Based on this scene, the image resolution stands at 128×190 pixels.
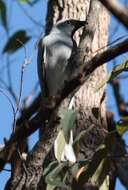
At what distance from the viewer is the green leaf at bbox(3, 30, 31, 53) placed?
155 centimetres

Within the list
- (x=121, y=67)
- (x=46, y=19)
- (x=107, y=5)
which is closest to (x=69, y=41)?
(x=46, y=19)

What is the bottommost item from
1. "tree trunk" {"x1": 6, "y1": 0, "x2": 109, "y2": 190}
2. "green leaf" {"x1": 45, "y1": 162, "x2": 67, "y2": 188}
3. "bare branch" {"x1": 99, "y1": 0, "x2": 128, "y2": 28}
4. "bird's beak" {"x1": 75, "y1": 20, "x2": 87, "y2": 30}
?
"bare branch" {"x1": 99, "y1": 0, "x2": 128, "y2": 28}

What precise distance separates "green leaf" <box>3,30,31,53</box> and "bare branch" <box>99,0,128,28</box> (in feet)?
3.75

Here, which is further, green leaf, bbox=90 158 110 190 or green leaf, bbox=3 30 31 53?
green leaf, bbox=3 30 31 53

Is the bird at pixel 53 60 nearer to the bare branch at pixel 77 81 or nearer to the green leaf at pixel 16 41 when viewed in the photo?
the green leaf at pixel 16 41

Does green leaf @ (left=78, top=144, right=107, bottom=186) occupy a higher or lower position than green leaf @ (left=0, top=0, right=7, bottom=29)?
lower

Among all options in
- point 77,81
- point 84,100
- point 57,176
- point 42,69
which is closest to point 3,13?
point 57,176

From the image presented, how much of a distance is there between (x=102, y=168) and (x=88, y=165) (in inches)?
1.3

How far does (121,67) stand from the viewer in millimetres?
1139

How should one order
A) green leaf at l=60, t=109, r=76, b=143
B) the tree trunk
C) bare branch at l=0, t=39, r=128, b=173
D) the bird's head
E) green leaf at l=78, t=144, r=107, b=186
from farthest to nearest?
the bird's head → the tree trunk → green leaf at l=78, t=144, r=107, b=186 → green leaf at l=60, t=109, r=76, b=143 → bare branch at l=0, t=39, r=128, b=173

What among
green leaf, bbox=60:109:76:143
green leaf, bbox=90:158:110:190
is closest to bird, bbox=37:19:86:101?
green leaf, bbox=90:158:110:190

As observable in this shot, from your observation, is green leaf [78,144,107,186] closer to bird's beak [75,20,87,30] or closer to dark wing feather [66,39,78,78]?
dark wing feather [66,39,78,78]

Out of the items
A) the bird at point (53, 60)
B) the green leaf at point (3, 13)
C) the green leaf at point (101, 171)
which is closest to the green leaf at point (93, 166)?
the green leaf at point (101, 171)

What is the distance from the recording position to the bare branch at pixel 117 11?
1.35 ft
